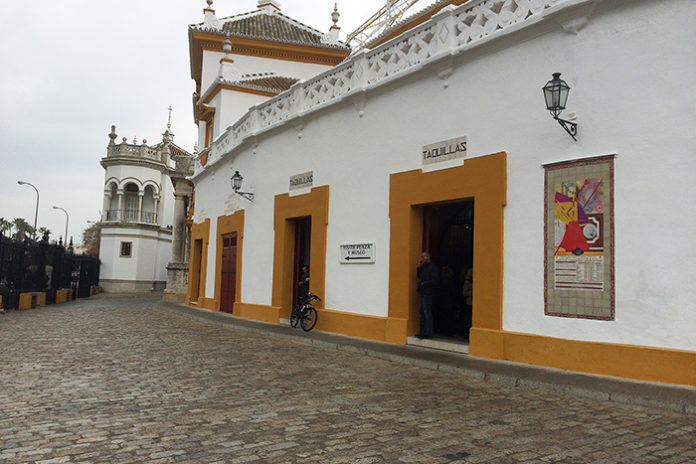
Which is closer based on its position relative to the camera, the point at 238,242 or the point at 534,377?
the point at 534,377

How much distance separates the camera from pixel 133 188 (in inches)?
1833

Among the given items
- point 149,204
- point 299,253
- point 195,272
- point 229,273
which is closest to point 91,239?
point 149,204

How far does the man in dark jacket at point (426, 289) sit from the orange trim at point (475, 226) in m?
0.32

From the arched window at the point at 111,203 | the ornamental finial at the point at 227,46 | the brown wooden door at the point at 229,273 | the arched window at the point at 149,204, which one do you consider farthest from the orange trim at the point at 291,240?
the arched window at the point at 149,204

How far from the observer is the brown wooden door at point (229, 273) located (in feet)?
58.8

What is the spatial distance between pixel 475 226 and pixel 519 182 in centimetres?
107

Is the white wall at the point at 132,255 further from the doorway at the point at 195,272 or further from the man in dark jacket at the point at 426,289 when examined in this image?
the man in dark jacket at the point at 426,289

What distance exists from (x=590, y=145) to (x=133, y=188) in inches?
1765

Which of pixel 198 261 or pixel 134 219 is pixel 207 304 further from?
pixel 134 219

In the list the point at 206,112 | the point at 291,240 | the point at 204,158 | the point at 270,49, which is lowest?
the point at 291,240

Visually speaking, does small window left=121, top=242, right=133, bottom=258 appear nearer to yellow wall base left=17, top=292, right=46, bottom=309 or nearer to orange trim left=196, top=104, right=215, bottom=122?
yellow wall base left=17, top=292, right=46, bottom=309

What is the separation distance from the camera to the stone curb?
5801 millimetres

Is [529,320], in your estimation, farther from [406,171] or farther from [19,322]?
[19,322]

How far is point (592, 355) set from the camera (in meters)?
7.22
